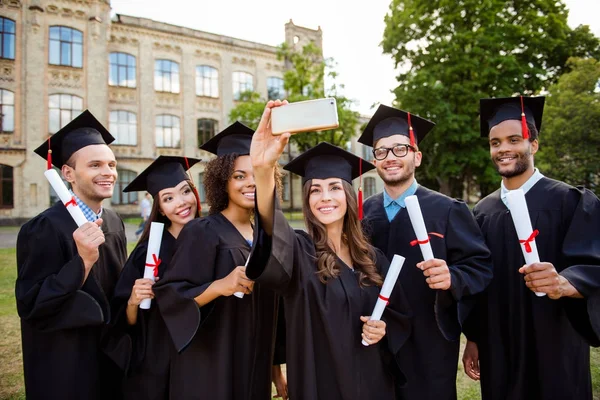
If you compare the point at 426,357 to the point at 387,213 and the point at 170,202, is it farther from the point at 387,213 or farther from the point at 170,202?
the point at 170,202

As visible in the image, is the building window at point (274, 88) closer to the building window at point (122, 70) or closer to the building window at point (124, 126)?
the building window at point (122, 70)

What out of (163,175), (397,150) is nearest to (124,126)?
(163,175)

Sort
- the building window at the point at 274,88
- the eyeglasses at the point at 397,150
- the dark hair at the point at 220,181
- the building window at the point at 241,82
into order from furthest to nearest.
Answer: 1. the building window at the point at 274,88
2. the building window at the point at 241,82
3. the eyeglasses at the point at 397,150
4. the dark hair at the point at 220,181

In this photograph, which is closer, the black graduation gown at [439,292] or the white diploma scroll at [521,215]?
the white diploma scroll at [521,215]

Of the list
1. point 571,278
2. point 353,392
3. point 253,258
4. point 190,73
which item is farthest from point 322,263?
point 190,73

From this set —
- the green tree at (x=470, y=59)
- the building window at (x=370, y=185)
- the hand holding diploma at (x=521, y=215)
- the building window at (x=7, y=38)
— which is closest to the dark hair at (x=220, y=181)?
the hand holding diploma at (x=521, y=215)

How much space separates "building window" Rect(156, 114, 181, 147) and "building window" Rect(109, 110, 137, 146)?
4.66 feet

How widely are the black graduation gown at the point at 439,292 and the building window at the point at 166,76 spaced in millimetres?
25537

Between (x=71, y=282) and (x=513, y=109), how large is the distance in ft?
11.3

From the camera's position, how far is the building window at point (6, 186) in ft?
69.5

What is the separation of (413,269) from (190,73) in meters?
26.3

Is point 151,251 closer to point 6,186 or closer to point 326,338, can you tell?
point 326,338

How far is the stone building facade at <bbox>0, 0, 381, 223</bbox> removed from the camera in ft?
70.6

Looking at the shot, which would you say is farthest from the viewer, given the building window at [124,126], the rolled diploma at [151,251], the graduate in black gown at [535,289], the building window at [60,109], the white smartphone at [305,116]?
the building window at [124,126]
